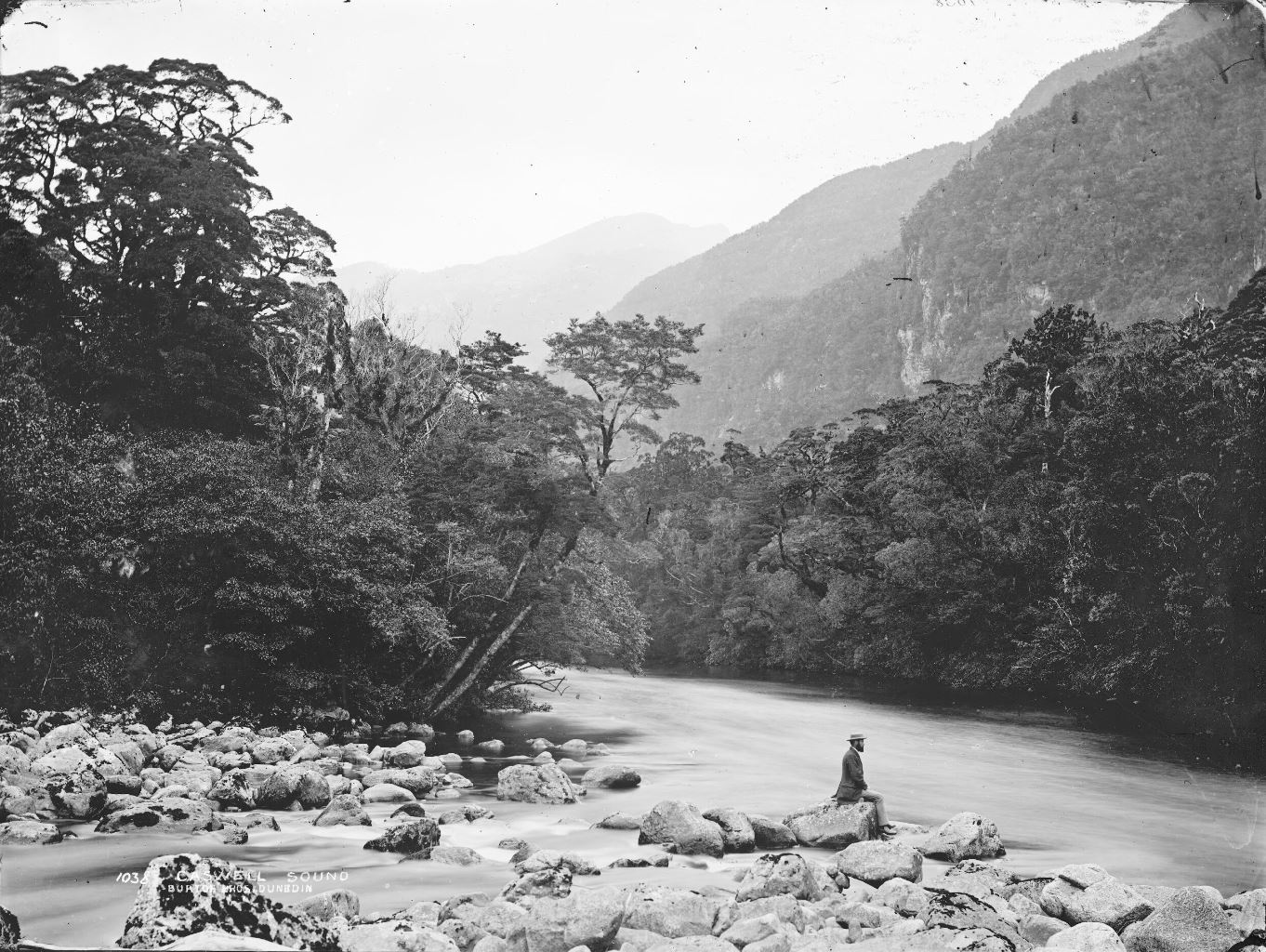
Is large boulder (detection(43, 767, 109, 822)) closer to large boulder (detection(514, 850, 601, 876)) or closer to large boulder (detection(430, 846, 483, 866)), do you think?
large boulder (detection(430, 846, 483, 866))

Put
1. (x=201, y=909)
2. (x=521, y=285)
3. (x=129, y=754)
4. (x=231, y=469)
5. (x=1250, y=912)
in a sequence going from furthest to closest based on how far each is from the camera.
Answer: (x=521, y=285), (x=231, y=469), (x=129, y=754), (x=1250, y=912), (x=201, y=909)

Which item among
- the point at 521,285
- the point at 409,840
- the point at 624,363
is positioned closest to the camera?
the point at 409,840

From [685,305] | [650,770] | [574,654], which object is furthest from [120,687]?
[685,305]

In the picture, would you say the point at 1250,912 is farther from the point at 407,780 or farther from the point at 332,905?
the point at 407,780

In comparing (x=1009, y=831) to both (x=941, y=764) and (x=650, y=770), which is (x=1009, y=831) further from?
(x=650, y=770)

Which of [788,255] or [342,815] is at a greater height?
[788,255]

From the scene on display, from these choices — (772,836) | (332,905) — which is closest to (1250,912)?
(772,836)

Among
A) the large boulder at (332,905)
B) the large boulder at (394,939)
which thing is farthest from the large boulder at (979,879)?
the large boulder at (332,905)
